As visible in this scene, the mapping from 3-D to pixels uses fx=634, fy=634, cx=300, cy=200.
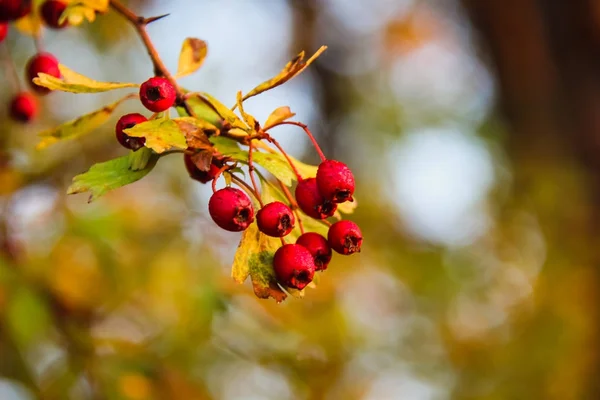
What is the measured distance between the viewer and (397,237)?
4.07 meters

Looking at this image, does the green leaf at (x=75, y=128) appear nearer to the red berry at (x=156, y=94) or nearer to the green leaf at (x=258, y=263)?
the red berry at (x=156, y=94)

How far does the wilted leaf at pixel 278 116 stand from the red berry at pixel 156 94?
137 mm

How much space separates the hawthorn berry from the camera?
86cm

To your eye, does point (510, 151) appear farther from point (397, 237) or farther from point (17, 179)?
point (17, 179)

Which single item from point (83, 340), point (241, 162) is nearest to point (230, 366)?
point (83, 340)

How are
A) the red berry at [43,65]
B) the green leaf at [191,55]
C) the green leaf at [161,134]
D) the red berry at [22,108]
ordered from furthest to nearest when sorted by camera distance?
the red berry at [22,108], the red berry at [43,65], the green leaf at [191,55], the green leaf at [161,134]

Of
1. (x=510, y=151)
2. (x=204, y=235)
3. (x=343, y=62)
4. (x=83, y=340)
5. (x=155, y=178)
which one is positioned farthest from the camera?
(x=343, y=62)

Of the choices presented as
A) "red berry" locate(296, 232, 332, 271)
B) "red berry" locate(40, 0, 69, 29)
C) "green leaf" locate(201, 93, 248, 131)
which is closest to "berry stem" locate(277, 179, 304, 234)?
"red berry" locate(296, 232, 332, 271)

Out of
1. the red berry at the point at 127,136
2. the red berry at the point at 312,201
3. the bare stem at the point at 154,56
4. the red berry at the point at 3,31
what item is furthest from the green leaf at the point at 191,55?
the red berry at the point at 3,31

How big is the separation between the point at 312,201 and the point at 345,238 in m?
0.07

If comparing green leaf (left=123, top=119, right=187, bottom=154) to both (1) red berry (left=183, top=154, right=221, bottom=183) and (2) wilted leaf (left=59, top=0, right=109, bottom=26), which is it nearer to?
(1) red berry (left=183, top=154, right=221, bottom=183)

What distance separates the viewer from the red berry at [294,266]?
0.81 meters

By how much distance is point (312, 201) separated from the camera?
87 cm

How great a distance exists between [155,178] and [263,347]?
162cm
